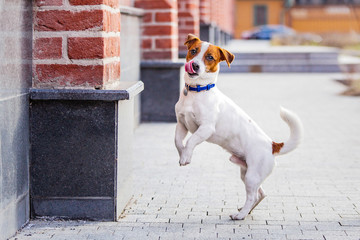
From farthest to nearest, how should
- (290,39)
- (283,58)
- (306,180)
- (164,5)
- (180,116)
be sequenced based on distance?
(290,39) → (283,58) → (164,5) → (306,180) → (180,116)

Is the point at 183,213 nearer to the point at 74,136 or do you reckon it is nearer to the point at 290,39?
the point at 74,136

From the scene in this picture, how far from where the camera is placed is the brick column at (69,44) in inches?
183

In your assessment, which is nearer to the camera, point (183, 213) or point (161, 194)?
point (183, 213)

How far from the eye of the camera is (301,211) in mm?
5000

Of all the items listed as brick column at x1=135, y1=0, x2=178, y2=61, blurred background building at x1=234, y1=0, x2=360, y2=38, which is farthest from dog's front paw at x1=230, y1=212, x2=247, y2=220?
blurred background building at x1=234, y1=0, x2=360, y2=38

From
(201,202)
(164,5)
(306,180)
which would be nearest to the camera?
(201,202)

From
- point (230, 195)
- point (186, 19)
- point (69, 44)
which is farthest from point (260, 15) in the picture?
point (69, 44)

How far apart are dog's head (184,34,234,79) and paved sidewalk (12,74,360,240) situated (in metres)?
1.03

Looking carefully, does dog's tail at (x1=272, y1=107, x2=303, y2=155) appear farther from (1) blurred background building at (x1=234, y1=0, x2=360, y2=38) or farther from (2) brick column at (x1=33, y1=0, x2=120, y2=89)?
(1) blurred background building at (x1=234, y1=0, x2=360, y2=38)

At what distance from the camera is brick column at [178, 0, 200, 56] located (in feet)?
40.5

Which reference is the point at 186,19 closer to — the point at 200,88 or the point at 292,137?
the point at 292,137

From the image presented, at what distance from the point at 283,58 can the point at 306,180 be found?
48.9 feet

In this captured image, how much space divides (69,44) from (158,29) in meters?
5.39

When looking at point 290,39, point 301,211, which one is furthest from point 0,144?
point 290,39
